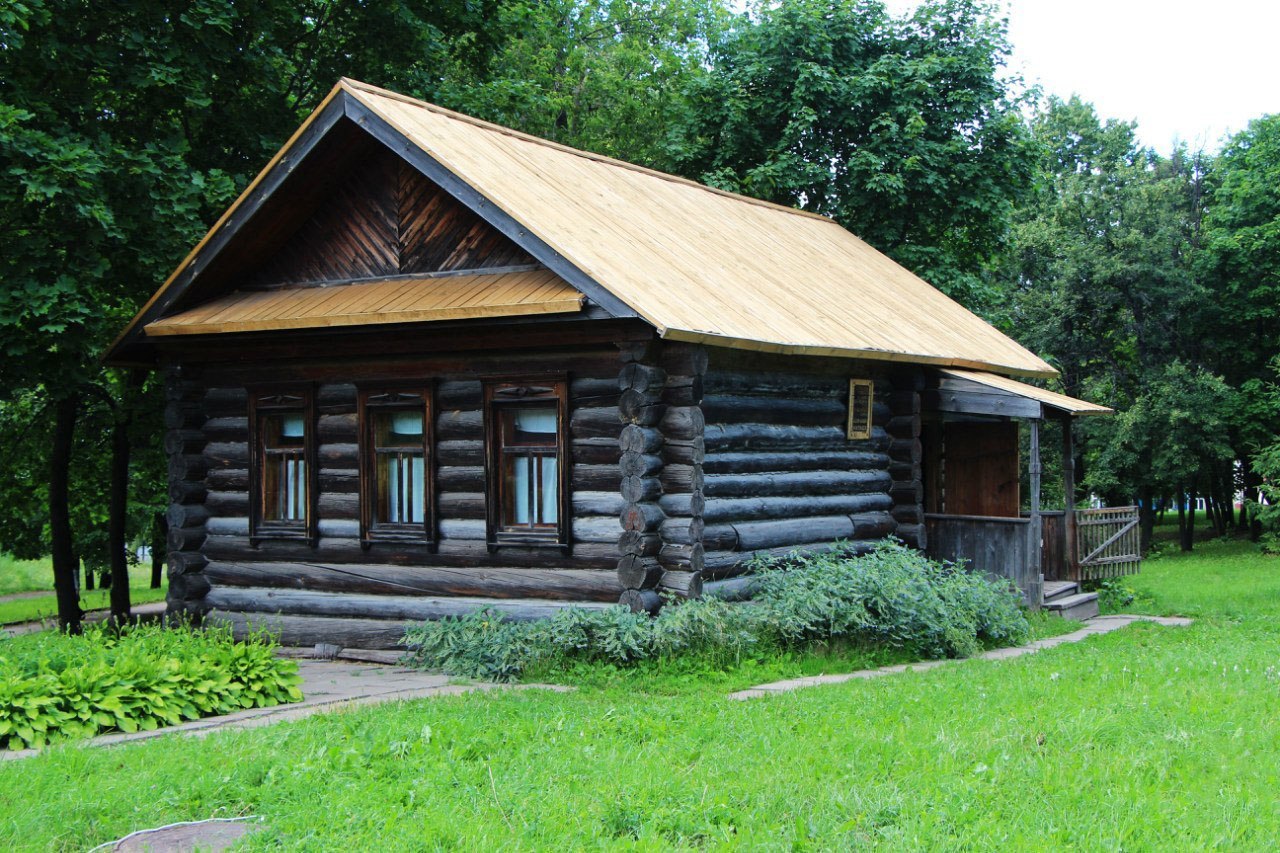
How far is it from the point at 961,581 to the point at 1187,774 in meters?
6.55

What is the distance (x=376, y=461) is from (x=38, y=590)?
96.8ft

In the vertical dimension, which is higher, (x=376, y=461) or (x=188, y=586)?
(x=376, y=461)

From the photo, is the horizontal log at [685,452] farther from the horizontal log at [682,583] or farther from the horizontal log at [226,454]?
the horizontal log at [226,454]

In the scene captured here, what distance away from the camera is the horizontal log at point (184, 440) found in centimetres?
1498

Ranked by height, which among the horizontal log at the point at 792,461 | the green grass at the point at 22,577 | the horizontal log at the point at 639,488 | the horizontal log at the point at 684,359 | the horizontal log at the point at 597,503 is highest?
the horizontal log at the point at 684,359

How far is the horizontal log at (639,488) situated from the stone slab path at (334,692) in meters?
1.97

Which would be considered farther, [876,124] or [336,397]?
[876,124]

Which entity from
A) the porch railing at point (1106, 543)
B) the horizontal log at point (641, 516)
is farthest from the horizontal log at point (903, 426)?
the horizontal log at point (641, 516)

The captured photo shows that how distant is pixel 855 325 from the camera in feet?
50.3

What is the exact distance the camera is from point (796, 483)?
1445cm

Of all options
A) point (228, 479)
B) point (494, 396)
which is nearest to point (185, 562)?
point (228, 479)

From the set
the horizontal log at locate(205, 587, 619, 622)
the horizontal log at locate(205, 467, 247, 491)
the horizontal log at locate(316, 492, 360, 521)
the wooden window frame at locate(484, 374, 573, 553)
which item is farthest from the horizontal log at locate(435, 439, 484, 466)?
the horizontal log at locate(205, 467, 247, 491)

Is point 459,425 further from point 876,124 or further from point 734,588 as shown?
point 876,124

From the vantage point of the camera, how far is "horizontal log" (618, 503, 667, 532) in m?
12.1
